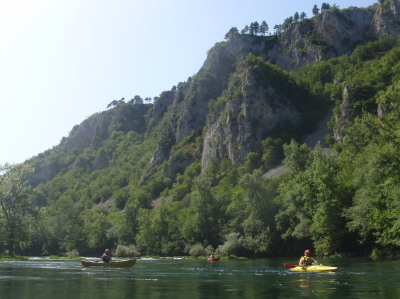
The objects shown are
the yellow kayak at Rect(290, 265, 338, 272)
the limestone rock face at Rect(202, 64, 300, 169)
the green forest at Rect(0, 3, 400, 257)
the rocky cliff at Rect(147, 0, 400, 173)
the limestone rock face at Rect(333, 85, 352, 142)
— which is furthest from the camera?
the rocky cliff at Rect(147, 0, 400, 173)

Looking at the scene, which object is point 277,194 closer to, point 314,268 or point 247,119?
point 314,268

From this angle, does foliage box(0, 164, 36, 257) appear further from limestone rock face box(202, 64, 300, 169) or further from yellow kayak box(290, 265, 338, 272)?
limestone rock face box(202, 64, 300, 169)

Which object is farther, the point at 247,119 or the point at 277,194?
the point at 247,119

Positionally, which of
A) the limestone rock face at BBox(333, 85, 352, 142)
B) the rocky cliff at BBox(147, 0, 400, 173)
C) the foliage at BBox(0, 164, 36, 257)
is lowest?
the foliage at BBox(0, 164, 36, 257)

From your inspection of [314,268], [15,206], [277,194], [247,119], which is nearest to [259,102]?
[247,119]

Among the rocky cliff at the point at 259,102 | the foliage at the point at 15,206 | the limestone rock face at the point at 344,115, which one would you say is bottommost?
the foliage at the point at 15,206

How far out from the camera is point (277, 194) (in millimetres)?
83250

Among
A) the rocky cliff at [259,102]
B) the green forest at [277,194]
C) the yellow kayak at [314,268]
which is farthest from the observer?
the rocky cliff at [259,102]

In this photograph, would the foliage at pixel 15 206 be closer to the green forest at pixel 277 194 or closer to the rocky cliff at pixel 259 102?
the green forest at pixel 277 194

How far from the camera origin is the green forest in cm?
5300

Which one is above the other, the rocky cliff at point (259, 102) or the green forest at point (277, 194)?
the rocky cliff at point (259, 102)

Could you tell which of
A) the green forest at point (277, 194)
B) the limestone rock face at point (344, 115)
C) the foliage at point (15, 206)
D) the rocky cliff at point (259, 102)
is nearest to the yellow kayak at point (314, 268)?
the green forest at point (277, 194)

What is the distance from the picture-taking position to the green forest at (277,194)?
53.0m

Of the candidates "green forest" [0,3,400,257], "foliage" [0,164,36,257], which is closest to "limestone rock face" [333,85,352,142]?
"green forest" [0,3,400,257]
